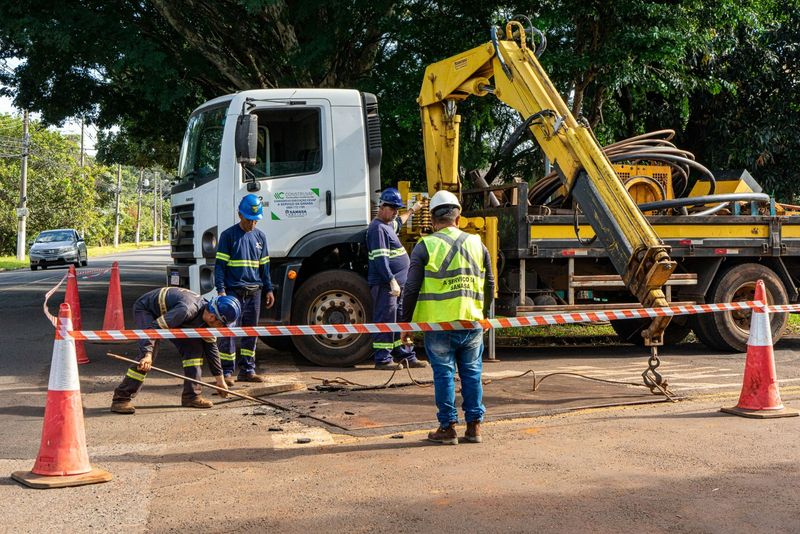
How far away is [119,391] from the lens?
23.2 ft

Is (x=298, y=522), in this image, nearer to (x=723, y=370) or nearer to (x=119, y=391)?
(x=119, y=391)

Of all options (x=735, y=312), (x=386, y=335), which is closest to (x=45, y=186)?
(x=386, y=335)

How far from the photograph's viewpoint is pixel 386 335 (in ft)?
30.9

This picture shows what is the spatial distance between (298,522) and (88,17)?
13343 mm

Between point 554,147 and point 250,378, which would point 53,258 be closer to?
point 250,378

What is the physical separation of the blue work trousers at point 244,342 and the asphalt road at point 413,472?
26.2 inches

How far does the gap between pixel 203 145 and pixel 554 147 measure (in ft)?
12.9

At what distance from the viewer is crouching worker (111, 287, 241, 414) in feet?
23.1

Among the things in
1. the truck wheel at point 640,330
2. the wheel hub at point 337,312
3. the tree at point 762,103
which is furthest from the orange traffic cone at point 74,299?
the tree at point 762,103

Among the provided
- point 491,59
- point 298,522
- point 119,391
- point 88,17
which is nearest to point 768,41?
point 491,59

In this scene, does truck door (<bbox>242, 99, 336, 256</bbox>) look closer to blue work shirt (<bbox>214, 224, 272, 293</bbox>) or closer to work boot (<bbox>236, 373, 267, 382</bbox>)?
blue work shirt (<bbox>214, 224, 272, 293</bbox>)

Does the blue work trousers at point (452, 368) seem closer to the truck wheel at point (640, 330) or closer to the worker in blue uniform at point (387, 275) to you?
the worker in blue uniform at point (387, 275)

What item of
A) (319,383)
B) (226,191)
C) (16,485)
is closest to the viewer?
(16,485)

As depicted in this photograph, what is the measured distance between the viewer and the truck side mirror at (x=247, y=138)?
342 inches
